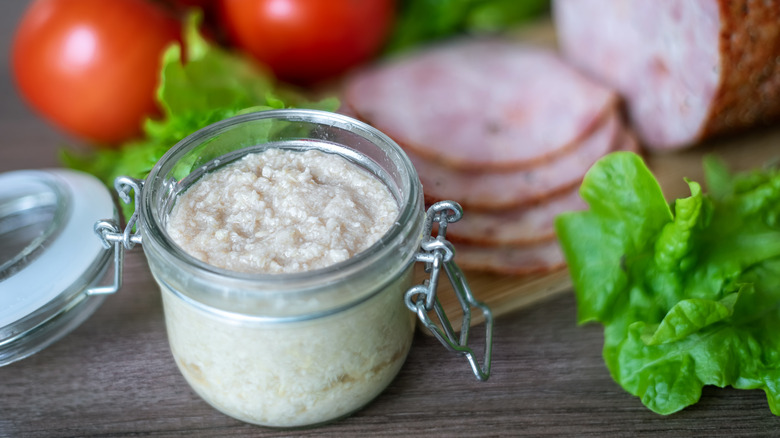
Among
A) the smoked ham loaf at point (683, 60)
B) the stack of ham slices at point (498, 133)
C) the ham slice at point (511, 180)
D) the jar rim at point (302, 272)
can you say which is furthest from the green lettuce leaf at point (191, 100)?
the smoked ham loaf at point (683, 60)

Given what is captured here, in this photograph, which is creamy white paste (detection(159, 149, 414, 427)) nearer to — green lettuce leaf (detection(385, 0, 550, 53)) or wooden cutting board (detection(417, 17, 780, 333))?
wooden cutting board (detection(417, 17, 780, 333))

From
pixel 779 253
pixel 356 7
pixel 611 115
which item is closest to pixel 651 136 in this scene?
pixel 611 115

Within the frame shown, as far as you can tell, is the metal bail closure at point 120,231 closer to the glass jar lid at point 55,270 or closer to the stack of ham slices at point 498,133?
the glass jar lid at point 55,270

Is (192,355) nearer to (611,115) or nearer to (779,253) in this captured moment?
(779,253)

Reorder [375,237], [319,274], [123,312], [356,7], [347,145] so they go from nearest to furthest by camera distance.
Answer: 1. [319,274]
2. [375,237]
3. [347,145]
4. [123,312]
5. [356,7]

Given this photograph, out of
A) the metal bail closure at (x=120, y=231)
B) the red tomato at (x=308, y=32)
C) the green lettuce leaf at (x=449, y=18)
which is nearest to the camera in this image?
the metal bail closure at (x=120, y=231)

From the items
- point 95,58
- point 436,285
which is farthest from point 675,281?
point 95,58
